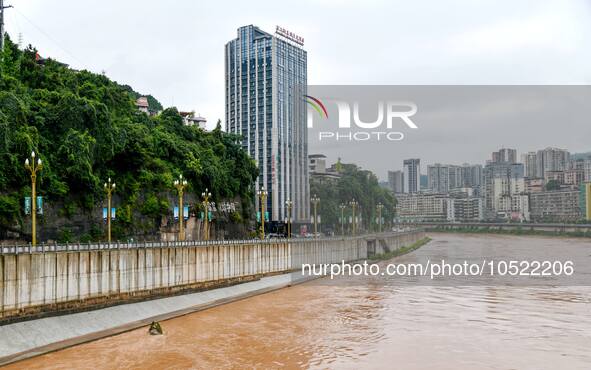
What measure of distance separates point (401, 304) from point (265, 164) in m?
104

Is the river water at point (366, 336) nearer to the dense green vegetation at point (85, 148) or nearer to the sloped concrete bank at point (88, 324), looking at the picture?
the sloped concrete bank at point (88, 324)

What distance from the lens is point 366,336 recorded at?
36469mm

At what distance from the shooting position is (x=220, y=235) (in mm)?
77500

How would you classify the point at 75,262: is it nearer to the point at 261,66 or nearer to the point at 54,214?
the point at 54,214

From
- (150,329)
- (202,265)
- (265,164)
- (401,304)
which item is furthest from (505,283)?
(265,164)

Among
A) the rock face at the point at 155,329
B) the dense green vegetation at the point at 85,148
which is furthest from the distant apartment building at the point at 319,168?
the rock face at the point at 155,329

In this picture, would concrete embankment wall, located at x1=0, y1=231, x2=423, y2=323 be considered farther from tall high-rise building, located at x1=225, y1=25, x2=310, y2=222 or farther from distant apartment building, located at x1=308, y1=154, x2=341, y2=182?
distant apartment building, located at x1=308, y1=154, x2=341, y2=182

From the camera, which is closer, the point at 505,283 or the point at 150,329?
the point at 150,329

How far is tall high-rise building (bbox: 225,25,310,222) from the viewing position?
151125mm

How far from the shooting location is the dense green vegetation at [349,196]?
152 m

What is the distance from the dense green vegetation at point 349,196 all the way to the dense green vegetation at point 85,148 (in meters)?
72.7

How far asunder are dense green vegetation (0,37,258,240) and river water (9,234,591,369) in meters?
16.6

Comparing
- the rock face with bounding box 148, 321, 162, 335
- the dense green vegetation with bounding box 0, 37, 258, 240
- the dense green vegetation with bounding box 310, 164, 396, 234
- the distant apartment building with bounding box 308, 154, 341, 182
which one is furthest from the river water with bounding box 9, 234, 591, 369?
the distant apartment building with bounding box 308, 154, 341, 182

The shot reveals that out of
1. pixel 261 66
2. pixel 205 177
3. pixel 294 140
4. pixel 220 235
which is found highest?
pixel 261 66
